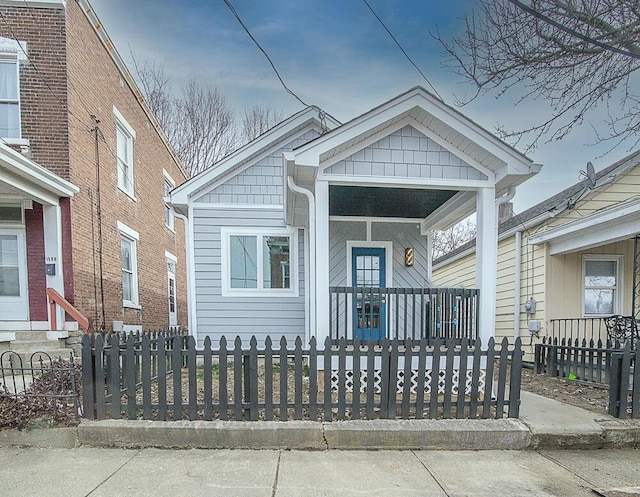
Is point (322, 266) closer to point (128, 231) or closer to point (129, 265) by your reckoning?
point (128, 231)

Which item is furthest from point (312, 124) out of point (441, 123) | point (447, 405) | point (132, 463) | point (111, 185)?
point (132, 463)

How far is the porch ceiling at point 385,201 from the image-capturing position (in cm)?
560

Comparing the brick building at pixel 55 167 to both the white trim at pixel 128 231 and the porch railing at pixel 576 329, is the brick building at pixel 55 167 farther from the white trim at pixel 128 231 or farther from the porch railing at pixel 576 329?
the porch railing at pixel 576 329

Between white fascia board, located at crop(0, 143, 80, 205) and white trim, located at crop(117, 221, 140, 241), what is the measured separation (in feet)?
7.30

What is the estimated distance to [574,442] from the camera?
3.44m

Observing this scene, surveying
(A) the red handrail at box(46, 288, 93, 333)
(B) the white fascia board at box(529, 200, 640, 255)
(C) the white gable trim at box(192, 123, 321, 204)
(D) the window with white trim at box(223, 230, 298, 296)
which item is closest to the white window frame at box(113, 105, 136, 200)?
(C) the white gable trim at box(192, 123, 321, 204)

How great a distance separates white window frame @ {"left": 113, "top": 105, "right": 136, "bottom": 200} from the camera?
29.7 feet

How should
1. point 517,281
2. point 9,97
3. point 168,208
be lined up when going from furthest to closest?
point 168,208
point 517,281
point 9,97

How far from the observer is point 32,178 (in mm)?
5812

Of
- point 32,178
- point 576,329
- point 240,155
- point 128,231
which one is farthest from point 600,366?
point 128,231

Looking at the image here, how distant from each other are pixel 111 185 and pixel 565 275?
34.8 ft

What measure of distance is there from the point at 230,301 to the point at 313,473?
5.07m

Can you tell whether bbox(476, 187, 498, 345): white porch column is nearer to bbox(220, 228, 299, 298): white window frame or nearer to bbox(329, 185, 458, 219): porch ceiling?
bbox(329, 185, 458, 219): porch ceiling

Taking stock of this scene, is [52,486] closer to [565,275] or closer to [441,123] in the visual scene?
[441,123]
